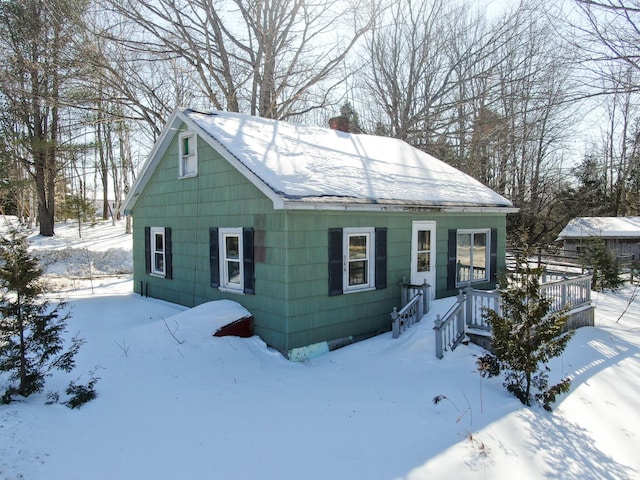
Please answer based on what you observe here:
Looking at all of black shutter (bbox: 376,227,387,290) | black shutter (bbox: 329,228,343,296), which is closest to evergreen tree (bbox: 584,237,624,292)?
black shutter (bbox: 376,227,387,290)

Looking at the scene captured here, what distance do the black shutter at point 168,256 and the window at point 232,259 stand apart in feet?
7.99

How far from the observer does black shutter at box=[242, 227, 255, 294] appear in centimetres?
921

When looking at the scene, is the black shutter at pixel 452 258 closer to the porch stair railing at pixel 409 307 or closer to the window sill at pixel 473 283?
the window sill at pixel 473 283

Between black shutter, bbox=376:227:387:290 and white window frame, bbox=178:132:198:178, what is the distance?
4840 millimetres

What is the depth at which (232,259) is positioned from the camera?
9.93m

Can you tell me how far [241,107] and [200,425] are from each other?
20507 millimetres

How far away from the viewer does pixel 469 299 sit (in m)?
9.09

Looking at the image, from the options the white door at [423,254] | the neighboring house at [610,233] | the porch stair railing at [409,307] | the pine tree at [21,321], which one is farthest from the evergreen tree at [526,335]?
the neighboring house at [610,233]

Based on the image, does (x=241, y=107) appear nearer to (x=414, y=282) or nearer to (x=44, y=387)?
(x=414, y=282)

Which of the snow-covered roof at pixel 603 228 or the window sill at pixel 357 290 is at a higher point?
the snow-covered roof at pixel 603 228

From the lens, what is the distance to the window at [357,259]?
30.0ft

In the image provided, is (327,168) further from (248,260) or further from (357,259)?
(248,260)

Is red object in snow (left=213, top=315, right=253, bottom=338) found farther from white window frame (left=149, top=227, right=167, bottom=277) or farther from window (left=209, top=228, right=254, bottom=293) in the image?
white window frame (left=149, top=227, right=167, bottom=277)

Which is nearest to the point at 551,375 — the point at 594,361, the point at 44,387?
the point at 594,361
